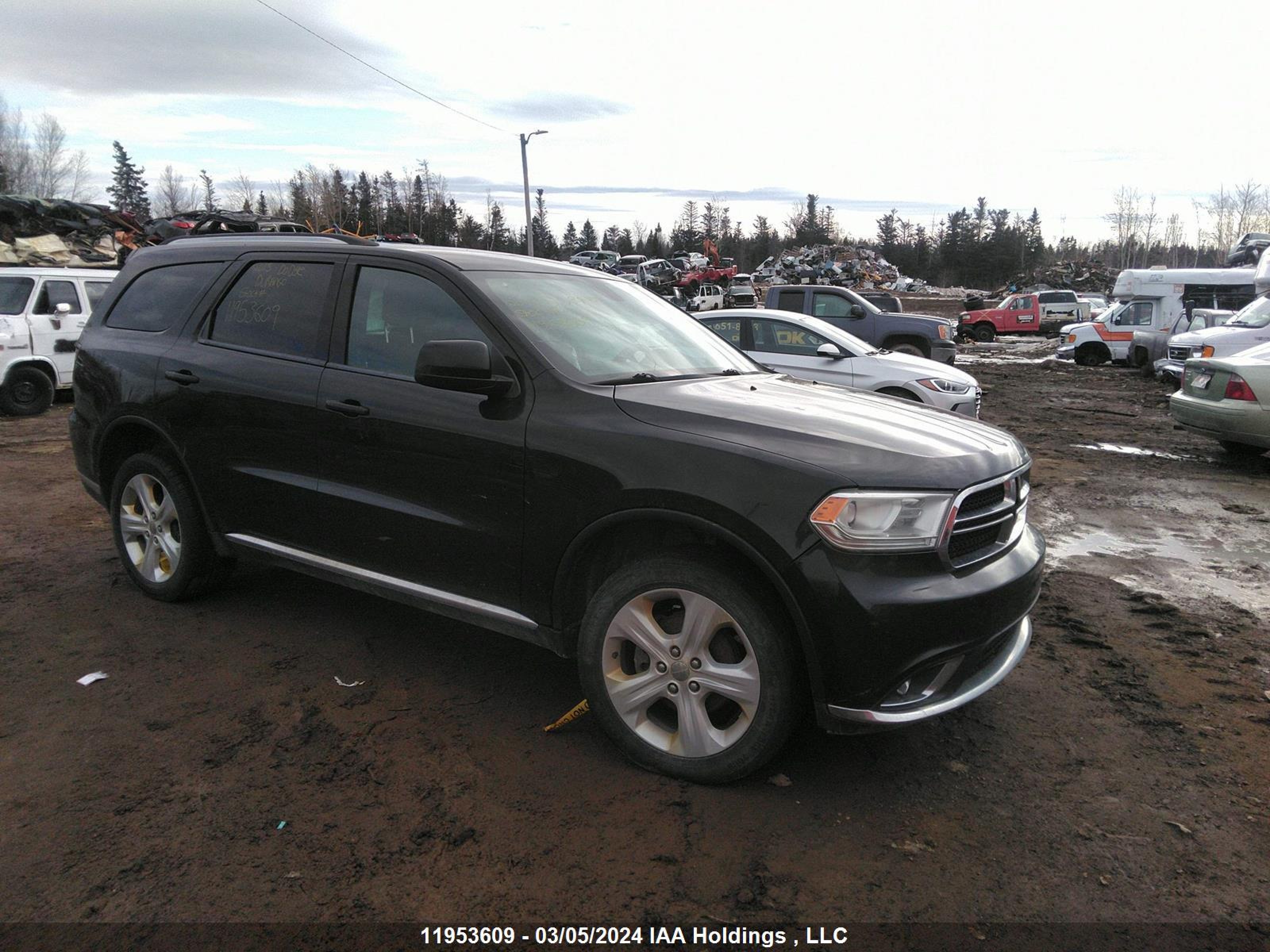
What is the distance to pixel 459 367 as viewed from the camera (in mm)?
3018

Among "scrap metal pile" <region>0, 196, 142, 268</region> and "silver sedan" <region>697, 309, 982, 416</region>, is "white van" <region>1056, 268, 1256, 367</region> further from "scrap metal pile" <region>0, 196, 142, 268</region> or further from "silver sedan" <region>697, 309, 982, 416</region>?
"scrap metal pile" <region>0, 196, 142, 268</region>

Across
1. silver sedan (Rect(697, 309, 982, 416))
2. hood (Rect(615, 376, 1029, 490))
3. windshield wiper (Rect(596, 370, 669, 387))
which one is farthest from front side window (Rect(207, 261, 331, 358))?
silver sedan (Rect(697, 309, 982, 416))

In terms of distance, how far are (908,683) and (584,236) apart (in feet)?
326

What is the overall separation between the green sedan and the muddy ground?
4478mm

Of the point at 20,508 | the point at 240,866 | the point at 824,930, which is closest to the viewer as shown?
the point at 824,930

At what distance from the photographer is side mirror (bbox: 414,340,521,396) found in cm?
302

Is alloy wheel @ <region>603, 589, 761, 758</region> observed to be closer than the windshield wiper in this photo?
Yes

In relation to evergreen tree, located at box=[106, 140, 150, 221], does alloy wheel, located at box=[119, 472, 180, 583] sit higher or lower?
lower

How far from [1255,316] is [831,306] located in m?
5.46

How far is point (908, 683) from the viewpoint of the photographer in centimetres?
266

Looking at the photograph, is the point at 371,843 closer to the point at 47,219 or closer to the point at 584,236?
the point at 47,219

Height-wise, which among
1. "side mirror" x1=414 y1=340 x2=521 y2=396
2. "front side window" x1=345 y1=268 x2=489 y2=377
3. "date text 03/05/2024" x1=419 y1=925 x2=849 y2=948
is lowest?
"date text 03/05/2024" x1=419 y1=925 x2=849 y2=948

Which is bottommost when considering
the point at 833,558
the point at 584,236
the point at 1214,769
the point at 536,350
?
the point at 1214,769

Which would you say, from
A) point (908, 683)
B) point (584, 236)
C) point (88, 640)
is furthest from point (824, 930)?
point (584, 236)
